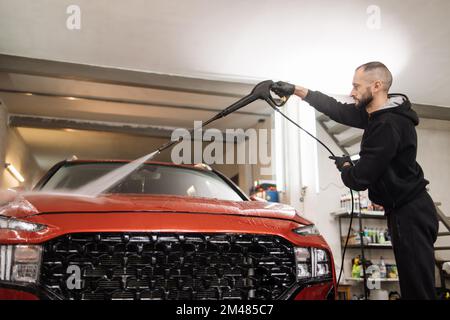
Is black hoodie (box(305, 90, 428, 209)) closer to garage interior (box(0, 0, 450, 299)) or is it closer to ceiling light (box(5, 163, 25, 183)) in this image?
garage interior (box(0, 0, 450, 299))

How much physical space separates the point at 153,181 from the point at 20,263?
51.4 inches

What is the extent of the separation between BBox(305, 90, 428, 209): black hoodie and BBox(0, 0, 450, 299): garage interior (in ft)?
8.61

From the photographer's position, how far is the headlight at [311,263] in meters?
1.53

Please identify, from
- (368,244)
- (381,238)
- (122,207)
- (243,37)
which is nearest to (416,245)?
(122,207)

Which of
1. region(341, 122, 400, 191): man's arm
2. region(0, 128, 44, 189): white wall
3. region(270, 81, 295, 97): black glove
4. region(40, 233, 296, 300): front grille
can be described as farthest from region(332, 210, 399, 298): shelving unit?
region(0, 128, 44, 189): white wall

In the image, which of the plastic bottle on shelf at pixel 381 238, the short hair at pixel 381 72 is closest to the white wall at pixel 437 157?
the plastic bottle on shelf at pixel 381 238

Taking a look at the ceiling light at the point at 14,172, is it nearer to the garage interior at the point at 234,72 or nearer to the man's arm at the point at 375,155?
the garage interior at the point at 234,72

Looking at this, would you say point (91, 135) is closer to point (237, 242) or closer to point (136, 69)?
point (136, 69)

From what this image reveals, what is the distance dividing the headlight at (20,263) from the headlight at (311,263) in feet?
3.09

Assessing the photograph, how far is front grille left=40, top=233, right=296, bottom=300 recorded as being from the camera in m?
1.30
